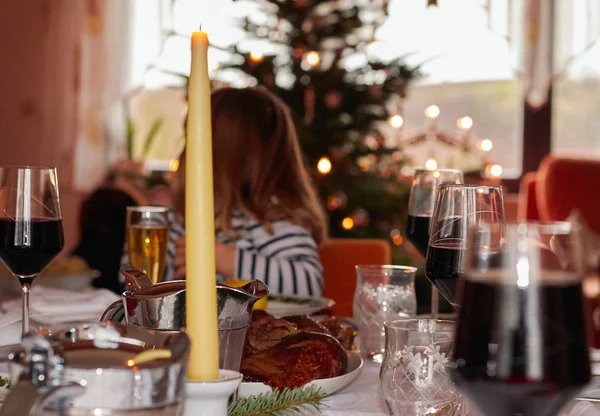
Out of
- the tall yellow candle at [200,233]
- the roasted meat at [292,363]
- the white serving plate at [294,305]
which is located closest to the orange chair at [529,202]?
the white serving plate at [294,305]

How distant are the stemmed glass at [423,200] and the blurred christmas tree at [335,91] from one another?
2226 mm

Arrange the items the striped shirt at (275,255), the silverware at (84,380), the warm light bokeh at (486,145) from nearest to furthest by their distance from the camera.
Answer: the silverware at (84,380) < the striped shirt at (275,255) < the warm light bokeh at (486,145)

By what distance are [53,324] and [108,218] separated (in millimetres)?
1457

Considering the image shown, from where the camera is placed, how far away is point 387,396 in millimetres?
813

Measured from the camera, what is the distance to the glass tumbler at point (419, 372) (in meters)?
0.80

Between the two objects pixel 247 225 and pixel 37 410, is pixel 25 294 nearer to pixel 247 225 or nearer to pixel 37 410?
pixel 37 410

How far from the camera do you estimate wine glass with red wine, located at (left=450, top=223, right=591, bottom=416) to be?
49 cm

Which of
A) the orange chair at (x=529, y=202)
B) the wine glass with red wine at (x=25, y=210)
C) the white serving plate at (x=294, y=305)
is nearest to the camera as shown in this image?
the wine glass with red wine at (x=25, y=210)

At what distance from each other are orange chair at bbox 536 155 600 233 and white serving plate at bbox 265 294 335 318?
102 inches

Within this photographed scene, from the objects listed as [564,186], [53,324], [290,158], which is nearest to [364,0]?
[564,186]

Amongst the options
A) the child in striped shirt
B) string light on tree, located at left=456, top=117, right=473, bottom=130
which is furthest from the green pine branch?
string light on tree, located at left=456, top=117, right=473, bottom=130

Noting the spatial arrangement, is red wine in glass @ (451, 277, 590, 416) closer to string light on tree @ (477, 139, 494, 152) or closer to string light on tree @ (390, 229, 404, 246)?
string light on tree @ (390, 229, 404, 246)

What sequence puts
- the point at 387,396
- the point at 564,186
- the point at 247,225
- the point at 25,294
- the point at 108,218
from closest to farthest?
the point at 387,396 → the point at 25,294 → the point at 247,225 → the point at 108,218 → the point at 564,186

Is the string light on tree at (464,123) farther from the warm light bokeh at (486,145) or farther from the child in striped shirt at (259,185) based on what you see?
the child in striped shirt at (259,185)
